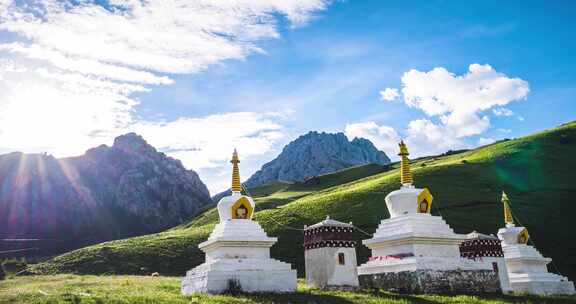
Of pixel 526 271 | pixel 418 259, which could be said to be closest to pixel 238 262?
pixel 418 259

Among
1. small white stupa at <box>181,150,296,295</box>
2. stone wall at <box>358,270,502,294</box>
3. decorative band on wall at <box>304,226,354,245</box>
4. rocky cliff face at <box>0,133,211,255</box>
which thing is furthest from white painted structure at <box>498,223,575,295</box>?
rocky cliff face at <box>0,133,211,255</box>

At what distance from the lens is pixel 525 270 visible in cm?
2994

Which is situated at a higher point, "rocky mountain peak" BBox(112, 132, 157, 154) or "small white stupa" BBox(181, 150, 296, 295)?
"rocky mountain peak" BBox(112, 132, 157, 154)

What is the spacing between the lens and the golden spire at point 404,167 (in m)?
25.3

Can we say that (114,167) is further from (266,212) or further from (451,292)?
(451,292)

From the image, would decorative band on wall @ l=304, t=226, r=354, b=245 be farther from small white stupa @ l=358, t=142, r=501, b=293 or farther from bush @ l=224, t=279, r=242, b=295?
bush @ l=224, t=279, r=242, b=295

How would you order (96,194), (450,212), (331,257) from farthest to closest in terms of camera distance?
(96,194)
(450,212)
(331,257)

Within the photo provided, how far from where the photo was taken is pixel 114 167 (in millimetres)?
118688

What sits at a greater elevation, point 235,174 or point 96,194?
point 96,194

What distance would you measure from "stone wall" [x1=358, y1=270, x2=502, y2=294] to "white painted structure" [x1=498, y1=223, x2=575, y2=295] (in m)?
7.79

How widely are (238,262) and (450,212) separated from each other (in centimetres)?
4041

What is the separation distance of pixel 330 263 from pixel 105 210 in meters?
98.4

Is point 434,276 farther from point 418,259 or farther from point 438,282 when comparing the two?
point 418,259

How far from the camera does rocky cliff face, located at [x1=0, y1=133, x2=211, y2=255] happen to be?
103 meters
